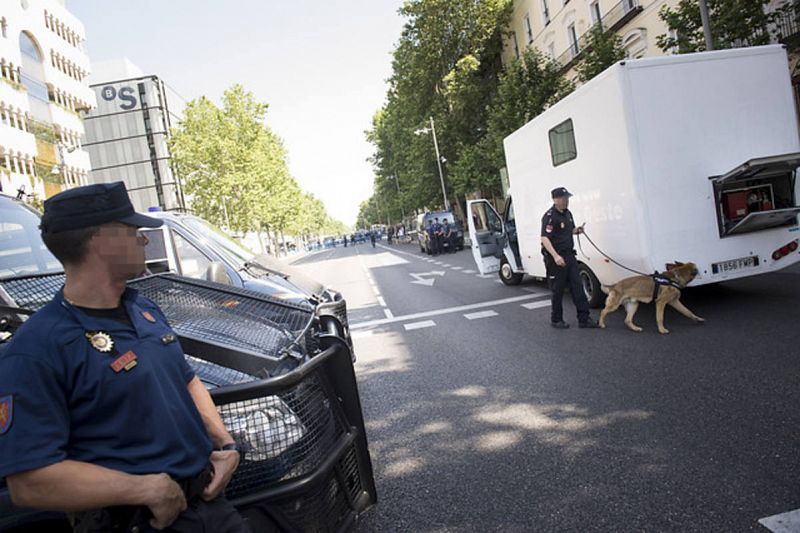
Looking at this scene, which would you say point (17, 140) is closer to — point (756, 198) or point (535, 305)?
point (535, 305)

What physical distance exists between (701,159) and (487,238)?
6.35 m

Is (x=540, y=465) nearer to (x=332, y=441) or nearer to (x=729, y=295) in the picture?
(x=332, y=441)

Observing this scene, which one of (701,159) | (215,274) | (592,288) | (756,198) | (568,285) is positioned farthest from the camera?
(592,288)

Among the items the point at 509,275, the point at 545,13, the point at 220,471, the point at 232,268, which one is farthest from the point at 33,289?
the point at 545,13

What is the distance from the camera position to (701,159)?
6.79 m

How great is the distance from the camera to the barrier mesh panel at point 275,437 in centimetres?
211

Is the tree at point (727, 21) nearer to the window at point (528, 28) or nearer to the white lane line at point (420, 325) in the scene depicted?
the white lane line at point (420, 325)

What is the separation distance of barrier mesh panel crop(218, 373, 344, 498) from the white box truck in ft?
18.6

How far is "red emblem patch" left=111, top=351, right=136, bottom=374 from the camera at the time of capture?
5.26 ft

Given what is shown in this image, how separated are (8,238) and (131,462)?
2890mm

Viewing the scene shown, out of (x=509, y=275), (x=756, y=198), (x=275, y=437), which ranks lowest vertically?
(x=509, y=275)

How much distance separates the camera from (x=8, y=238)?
3.67 m

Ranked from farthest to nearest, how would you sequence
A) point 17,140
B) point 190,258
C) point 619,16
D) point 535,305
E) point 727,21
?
point 17,140 < point 619,16 < point 727,21 < point 535,305 < point 190,258

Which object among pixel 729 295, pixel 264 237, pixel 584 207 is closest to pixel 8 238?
pixel 584 207
